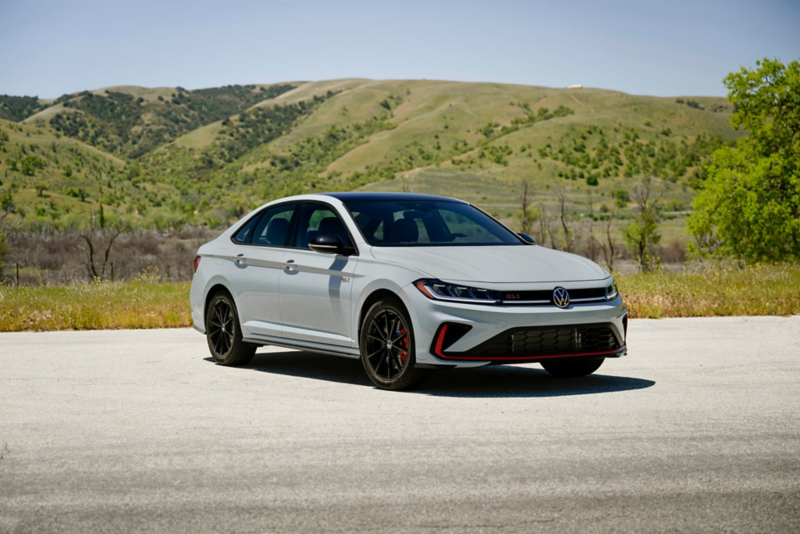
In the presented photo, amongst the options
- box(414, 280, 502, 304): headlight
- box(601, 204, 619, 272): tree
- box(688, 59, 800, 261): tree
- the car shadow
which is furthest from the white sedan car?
box(688, 59, 800, 261): tree

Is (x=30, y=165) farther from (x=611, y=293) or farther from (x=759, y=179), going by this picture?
(x=611, y=293)

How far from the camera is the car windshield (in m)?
8.96

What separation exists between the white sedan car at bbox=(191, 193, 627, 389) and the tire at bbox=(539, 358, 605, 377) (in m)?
Result: 0.02

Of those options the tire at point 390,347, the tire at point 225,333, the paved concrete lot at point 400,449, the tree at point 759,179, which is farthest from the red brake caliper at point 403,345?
the tree at point 759,179

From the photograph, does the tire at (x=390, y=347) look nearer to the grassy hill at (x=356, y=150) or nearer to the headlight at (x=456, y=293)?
the headlight at (x=456, y=293)

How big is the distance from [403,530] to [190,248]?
1775 inches

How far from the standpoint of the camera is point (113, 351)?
38.2 ft

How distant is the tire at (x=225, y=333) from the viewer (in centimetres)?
1013

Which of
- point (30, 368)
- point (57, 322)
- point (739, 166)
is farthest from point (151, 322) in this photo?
point (739, 166)

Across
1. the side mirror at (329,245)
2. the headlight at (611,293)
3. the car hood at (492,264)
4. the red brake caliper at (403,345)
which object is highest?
the side mirror at (329,245)

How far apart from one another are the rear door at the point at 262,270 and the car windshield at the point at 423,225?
979 millimetres

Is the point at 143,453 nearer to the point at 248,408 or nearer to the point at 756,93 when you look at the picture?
the point at 248,408

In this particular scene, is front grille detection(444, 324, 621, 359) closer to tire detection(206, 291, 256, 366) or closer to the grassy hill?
tire detection(206, 291, 256, 366)

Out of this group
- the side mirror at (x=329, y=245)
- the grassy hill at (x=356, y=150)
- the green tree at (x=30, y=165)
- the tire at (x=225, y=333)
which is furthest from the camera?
the grassy hill at (x=356, y=150)
